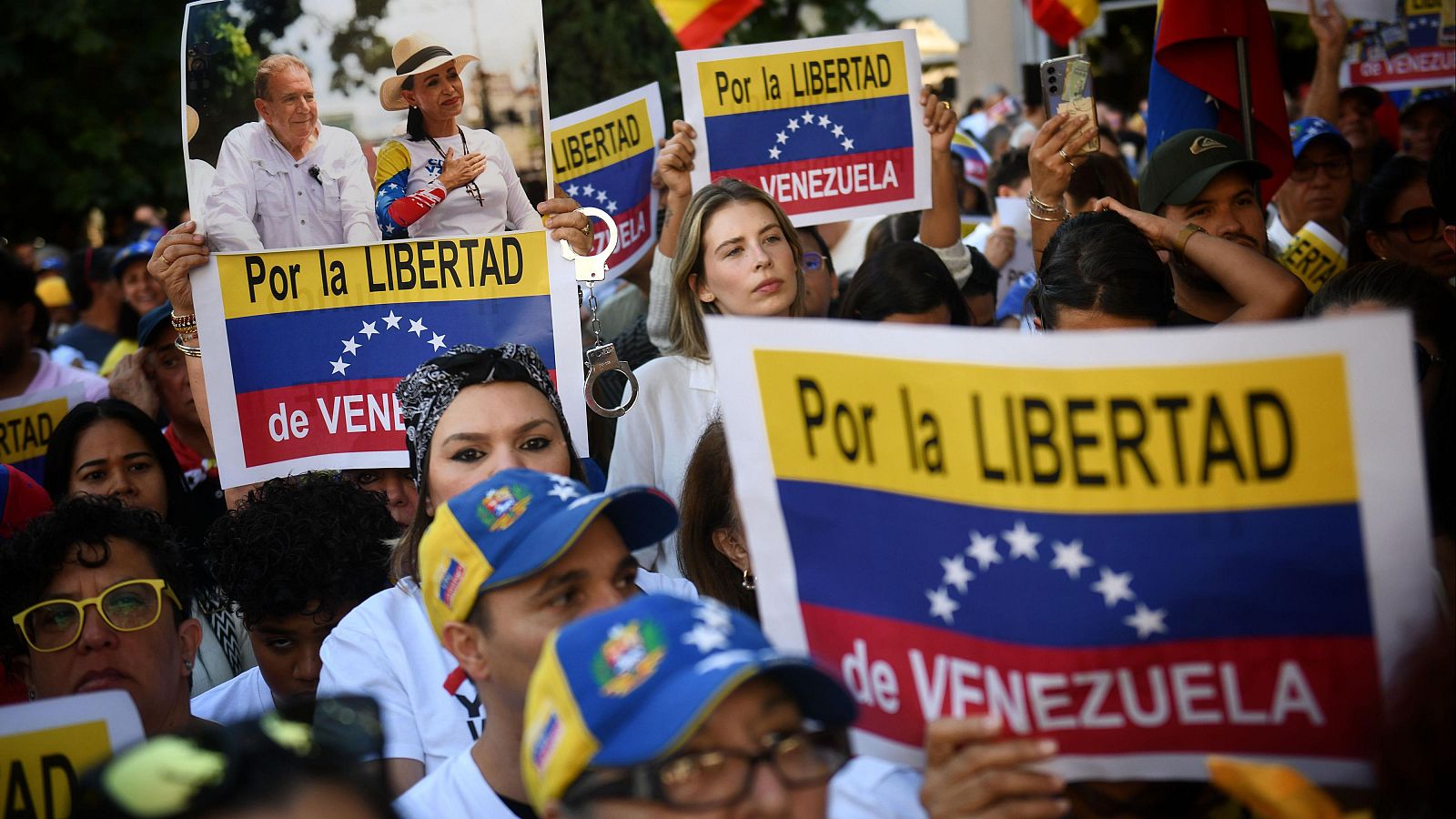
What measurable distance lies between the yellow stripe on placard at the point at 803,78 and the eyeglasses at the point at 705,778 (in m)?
3.98

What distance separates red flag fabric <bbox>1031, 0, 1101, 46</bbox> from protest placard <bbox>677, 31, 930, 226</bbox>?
427 centimetres

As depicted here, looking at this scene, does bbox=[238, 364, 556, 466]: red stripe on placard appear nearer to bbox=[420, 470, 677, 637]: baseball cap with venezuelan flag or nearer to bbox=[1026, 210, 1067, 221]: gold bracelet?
bbox=[420, 470, 677, 637]: baseball cap with venezuelan flag

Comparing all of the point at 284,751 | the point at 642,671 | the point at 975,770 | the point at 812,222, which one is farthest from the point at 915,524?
the point at 812,222

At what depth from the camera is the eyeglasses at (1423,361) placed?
3.22 m

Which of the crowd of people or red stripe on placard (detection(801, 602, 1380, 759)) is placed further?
red stripe on placard (detection(801, 602, 1380, 759))

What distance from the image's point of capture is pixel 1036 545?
1992 millimetres

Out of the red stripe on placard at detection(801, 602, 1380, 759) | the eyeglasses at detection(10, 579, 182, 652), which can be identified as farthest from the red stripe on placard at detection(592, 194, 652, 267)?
the red stripe on placard at detection(801, 602, 1380, 759)

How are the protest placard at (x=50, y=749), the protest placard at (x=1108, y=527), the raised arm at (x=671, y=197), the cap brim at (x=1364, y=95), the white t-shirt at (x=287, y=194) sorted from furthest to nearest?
the cap brim at (x=1364, y=95) < the raised arm at (x=671, y=197) < the white t-shirt at (x=287, y=194) < the protest placard at (x=50, y=749) < the protest placard at (x=1108, y=527)

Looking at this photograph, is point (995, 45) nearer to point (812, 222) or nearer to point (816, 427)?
point (812, 222)

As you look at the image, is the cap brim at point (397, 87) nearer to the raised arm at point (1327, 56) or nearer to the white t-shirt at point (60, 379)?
the white t-shirt at point (60, 379)

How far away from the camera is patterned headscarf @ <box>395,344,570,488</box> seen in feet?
10.9

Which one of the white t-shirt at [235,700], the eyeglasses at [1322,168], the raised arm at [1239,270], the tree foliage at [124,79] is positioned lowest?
the white t-shirt at [235,700]

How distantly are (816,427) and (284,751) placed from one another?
863 millimetres

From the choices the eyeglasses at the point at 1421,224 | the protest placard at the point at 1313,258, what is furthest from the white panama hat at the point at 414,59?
the protest placard at the point at 1313,258
